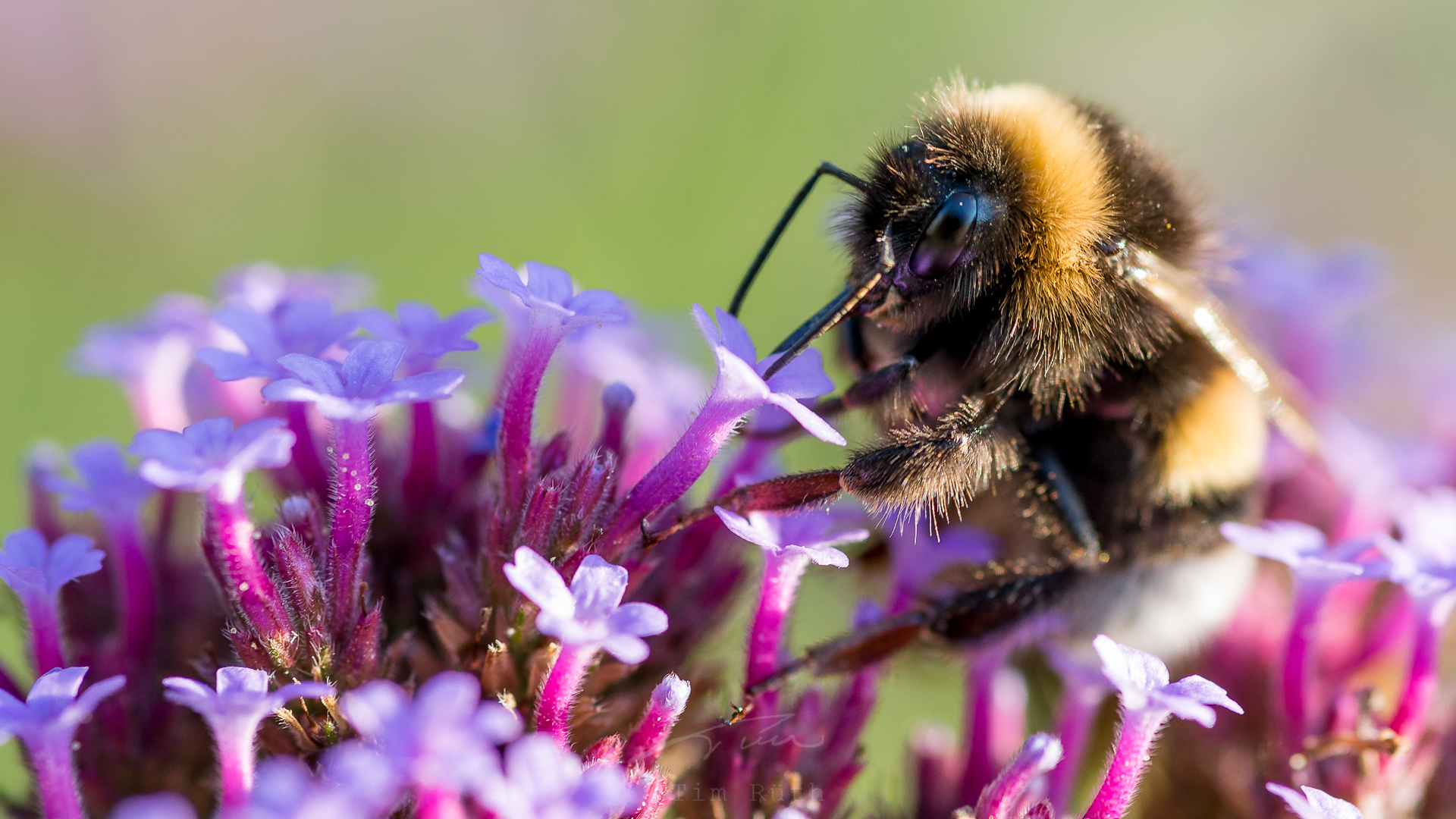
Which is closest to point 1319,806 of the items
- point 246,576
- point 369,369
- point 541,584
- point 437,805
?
point 541,584

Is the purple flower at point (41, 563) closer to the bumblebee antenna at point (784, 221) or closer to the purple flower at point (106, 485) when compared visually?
the purple flower at point (106, 485)

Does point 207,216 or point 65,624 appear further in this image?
point 207,216

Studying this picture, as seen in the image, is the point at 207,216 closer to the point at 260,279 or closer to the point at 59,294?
the point at 59,294

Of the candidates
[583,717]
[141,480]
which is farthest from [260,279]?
[583,717]

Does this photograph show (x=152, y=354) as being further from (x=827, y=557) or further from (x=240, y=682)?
(x=827, y=557)

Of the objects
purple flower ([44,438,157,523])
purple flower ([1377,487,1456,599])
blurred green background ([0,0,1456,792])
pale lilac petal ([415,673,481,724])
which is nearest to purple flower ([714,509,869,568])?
pale lilac petal ([415,673,481,724])

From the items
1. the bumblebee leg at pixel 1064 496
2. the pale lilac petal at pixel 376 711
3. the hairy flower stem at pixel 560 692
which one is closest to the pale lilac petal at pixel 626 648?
the hairy flower stem at pixel 560 692
